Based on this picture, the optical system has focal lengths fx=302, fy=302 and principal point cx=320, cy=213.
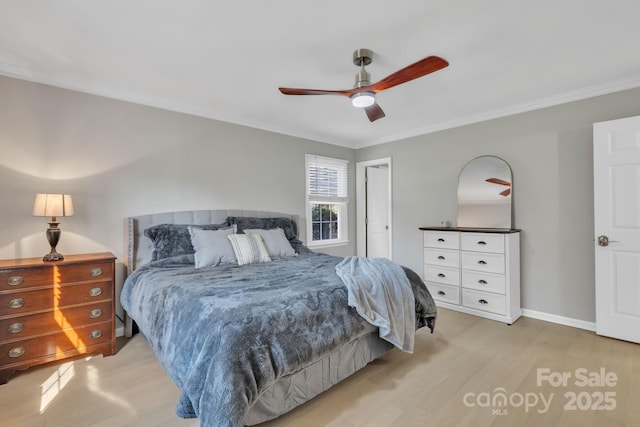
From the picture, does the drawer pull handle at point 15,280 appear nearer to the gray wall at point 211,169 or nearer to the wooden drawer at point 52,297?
the wooden drawer at point 52,297

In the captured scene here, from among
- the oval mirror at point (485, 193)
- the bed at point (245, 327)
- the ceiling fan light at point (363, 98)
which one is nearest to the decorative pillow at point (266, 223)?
the bed at point (245, 327)

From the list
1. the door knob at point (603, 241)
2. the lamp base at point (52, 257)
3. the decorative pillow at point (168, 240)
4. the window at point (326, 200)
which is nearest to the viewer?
the lamp base at point (52, 257)

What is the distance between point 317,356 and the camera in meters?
1.78

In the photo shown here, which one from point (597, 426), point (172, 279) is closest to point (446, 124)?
point (597, 426)

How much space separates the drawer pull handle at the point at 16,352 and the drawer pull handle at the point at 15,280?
471mm

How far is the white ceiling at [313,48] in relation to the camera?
188 centimetres

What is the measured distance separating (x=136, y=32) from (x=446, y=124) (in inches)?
144

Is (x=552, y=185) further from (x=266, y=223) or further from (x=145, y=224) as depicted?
(x=145, y=224)

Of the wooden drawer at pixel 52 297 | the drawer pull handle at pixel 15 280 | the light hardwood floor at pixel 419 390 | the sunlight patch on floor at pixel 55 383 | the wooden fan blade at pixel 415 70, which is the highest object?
the wooden fan blade at pixel 415 70

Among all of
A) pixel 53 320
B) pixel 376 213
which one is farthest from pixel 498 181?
pixel 53 320

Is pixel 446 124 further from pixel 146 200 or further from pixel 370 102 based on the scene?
pixel 146 200

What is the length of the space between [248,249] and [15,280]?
69.3 inches

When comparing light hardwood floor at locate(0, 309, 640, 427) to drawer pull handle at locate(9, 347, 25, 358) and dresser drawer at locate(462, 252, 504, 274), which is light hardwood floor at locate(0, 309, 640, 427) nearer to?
drawer pull handle at locate(9, 347, 25, 358)

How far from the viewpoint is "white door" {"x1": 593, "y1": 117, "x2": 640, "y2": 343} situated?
2.74 metres
